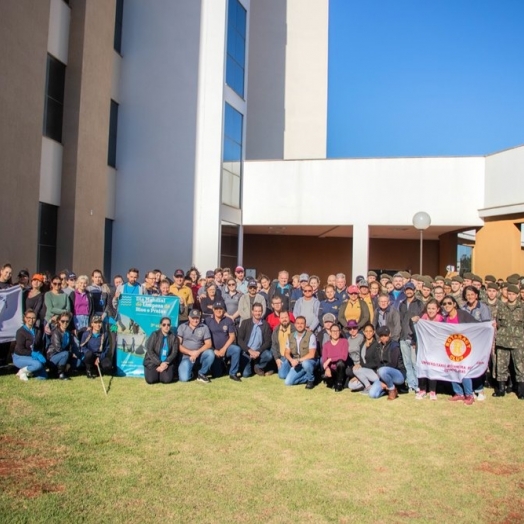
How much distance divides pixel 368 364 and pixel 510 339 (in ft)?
7.30

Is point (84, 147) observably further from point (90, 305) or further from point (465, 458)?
point (465, 458)

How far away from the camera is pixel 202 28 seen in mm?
18219

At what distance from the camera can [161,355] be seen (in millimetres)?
9250

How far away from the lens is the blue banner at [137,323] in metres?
9.70

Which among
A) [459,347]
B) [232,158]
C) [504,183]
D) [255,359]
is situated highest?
[232,158]

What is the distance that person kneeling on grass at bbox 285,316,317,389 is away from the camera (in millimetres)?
9188

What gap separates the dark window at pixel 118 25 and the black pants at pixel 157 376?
13515 millimetres

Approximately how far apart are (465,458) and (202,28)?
16.3 metres

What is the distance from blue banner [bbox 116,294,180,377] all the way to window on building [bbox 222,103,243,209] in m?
9.49

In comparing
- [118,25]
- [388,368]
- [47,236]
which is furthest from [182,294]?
[118,25]

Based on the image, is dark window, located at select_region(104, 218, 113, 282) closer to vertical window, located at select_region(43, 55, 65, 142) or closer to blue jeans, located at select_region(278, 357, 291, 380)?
vertical window, located at select_region(43, 55, 65, 142)

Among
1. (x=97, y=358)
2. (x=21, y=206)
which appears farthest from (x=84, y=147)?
(x=97, y=358)

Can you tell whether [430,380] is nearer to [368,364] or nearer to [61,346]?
[368,364]

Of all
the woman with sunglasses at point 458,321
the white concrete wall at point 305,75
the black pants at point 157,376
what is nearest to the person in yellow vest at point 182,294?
the black pants at point 157,376
